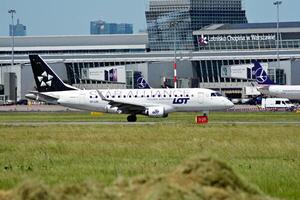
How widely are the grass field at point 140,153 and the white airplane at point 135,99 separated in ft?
68.8

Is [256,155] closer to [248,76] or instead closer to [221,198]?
[221,198]

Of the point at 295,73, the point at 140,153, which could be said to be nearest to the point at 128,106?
the point at 140,153

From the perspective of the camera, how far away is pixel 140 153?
105 ft

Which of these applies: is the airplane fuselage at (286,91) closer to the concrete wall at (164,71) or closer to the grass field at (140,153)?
the concrete wall at (164,71)

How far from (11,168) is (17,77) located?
123052 millimetres

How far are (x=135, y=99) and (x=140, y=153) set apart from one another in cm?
4096

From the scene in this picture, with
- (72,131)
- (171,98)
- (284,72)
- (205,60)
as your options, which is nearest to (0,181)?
(72,131)

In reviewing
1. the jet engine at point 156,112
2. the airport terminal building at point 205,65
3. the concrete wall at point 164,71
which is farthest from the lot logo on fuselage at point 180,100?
the concrete wall at point 164,71

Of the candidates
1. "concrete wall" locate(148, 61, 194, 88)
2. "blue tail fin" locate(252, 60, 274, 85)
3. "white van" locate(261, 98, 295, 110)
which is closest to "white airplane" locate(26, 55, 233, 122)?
"white van" locate(261, 98, 295, 110)

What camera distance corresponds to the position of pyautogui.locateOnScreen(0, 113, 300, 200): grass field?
2331 cm

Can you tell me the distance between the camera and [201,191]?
13.3 meters

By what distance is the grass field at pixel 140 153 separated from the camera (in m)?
23.3

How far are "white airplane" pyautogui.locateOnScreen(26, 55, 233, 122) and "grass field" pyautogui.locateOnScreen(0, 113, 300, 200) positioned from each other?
20958 mm

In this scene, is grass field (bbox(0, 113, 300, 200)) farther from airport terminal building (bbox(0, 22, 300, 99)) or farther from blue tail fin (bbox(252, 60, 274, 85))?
airport terminal building (bbox(0, 22, 300, 99))
